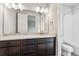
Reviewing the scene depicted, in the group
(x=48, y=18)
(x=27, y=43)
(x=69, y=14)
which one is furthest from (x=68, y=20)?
(x=27, y=43)

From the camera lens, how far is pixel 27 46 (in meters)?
2.41

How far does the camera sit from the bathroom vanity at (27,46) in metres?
2.14

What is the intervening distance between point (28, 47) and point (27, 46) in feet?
0.14

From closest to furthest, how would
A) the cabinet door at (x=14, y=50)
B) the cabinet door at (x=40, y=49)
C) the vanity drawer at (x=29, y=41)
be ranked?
1. the cabinet door at (x=14, y=50)
2. the vanity drawer at (x=29, y=41)
3. the cabinet door at (x=40, y=49)

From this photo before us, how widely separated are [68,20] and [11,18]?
7.23ft

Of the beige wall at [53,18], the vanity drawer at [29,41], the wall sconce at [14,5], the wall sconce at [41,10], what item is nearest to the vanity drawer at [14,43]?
the vanity drawer at [29,41]

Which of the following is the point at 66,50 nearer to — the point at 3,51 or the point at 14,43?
the point at 14,43

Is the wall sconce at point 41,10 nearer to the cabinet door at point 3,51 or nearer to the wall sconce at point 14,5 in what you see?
the wall sconce at point 14,5

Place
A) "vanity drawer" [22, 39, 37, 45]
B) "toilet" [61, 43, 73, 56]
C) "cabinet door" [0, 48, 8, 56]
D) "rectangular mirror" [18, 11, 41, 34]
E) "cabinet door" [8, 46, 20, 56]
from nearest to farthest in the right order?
"cabinet door" [0, 48, 8, 56] < "cabinet door" [8, 46, 20, 56] < "vanity drawer" [22, 39, 37, 45] < "toilet" [61, 43, 73, 56] < "rectangular mirror" [18, 11, 41, 34]

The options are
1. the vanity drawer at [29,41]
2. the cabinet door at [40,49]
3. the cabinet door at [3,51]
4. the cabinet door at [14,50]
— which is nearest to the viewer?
the cabinet door at [3,51]

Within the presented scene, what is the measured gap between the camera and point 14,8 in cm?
281

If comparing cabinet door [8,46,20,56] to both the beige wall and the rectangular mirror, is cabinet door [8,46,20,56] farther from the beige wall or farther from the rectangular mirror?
the beige wall

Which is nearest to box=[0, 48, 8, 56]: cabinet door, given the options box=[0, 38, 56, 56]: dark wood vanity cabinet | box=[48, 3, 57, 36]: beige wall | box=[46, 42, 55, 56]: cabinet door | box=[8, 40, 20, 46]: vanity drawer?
box=[0, 38, 56, 56]: dark wood vanity cabinet

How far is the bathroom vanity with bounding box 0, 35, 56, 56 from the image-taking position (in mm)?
2139
